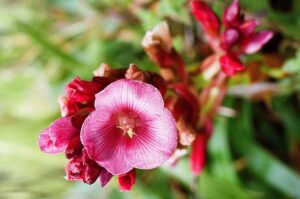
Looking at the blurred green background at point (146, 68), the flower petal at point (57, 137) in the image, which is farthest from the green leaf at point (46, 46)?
the flower petal at point (57, 137)

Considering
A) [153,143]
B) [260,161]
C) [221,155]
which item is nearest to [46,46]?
[221,155]

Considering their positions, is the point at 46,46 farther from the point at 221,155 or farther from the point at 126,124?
the point at 126,124

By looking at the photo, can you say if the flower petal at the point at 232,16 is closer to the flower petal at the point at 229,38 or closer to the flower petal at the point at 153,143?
the flower petal at the point at 229,38

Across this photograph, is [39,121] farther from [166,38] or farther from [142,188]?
[166,38]

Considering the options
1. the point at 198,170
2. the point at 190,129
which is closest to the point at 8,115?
the point at 198,170

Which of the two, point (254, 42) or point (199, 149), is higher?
point (254, 42)

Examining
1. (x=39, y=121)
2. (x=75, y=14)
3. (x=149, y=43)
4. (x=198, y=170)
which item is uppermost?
(x=75, y=14)
